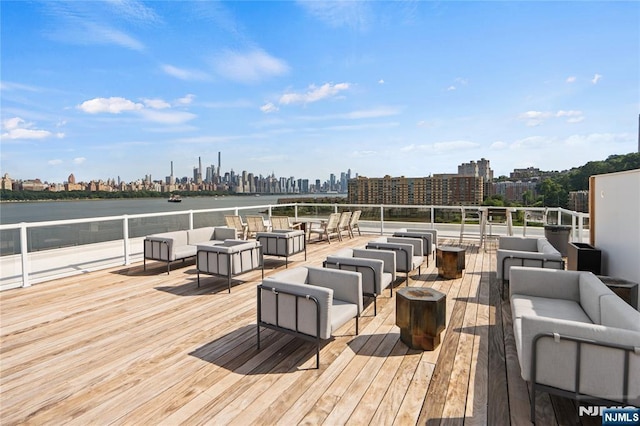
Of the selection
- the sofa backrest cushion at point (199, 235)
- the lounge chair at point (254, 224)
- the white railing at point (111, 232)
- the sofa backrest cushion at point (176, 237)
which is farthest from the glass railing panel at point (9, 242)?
the lounge chair at point (254, 224)

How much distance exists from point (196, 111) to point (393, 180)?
16381 millimetres

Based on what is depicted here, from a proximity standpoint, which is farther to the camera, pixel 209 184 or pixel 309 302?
pixel 209 184

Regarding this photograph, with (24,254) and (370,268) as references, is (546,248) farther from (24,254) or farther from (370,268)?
(24,254)

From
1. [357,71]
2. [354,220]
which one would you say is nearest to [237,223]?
[354,220]


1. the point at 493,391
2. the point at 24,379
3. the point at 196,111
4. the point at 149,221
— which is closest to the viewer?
the point at 493,391

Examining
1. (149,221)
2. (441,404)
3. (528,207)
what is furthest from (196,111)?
(441,404)

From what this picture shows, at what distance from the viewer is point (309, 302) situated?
112 inches

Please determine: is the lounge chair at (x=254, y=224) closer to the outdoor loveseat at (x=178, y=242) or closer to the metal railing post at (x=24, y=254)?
the outdoor loveseat at (x=178, y=242)

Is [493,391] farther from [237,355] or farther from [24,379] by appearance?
[24,379]

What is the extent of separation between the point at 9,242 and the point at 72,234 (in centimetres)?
108

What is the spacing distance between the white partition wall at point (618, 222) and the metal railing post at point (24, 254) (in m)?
8.52

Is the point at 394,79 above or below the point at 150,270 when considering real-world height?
above

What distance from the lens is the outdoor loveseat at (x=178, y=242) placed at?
6.04 meters

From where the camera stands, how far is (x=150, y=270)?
252 inches
